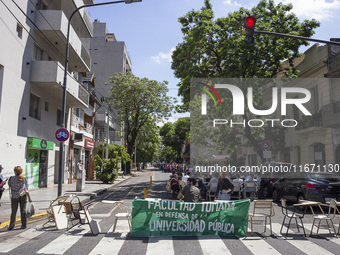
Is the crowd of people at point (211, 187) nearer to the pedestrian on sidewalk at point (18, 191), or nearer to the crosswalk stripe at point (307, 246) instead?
the crosswalk stripe at point (307, 246)

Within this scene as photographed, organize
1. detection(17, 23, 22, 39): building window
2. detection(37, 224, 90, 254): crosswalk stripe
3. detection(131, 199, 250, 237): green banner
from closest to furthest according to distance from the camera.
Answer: detection(37, 224, 90, 254): crosswalk stripe, detection(131, 199, 250, 237): green banner, detection(17, 23, 22, 39): building window

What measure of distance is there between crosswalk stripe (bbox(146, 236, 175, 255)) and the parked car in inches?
443

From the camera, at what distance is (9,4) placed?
15148mm

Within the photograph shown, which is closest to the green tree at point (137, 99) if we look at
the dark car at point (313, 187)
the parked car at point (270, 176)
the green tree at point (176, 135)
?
the parked car at point (270, 176)

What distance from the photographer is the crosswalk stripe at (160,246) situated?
651 centimetres

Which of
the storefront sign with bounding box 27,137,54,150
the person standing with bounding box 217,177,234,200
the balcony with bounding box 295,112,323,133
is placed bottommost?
the person standing with bounding box 217,177,234,200

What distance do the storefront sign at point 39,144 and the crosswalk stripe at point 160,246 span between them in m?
12.4

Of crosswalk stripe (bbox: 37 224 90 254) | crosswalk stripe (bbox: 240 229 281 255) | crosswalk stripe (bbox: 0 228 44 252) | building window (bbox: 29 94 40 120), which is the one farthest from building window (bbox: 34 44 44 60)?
crosswalk stripe (bbox: 240 229 281 255)

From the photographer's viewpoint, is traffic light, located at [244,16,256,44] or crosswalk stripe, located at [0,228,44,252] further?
traffic light, located at [244,16,256,44]

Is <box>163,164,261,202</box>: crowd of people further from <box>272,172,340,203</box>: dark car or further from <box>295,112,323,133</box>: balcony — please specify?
<box>295,112,323,133</box>: balcony

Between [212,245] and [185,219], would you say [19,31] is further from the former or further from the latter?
[212,245]

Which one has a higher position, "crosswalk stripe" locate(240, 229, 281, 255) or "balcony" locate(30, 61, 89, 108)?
"balcony" locate(30, 61, 89, 108)

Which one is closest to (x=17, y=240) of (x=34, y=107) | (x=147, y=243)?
(x=147, y=243)

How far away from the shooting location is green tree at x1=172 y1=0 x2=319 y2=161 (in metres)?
19.7
